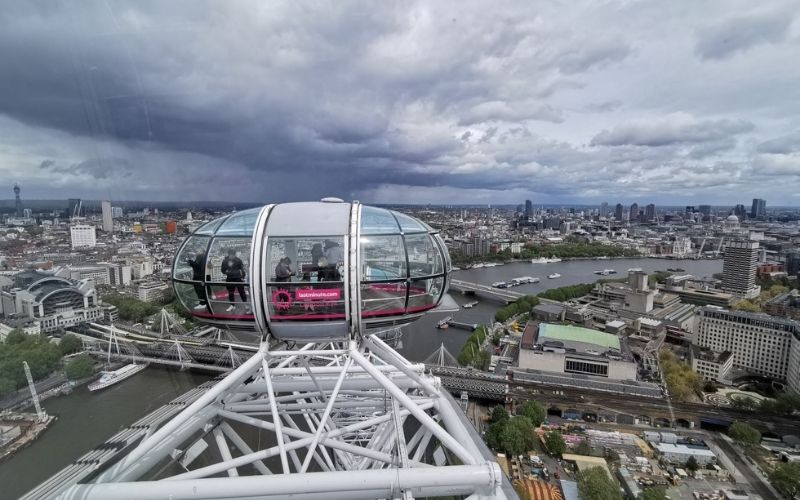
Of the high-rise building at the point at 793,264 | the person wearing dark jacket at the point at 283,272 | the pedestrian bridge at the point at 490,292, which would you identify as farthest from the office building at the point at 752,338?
the high-rise building at the point at 793,264

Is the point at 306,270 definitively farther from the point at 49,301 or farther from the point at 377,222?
the point at 49,301

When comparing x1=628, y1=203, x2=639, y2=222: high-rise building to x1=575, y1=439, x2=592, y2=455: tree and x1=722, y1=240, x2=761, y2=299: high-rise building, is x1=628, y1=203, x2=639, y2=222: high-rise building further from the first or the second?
x1=575, y1=439, x2=592, y2=455: tree

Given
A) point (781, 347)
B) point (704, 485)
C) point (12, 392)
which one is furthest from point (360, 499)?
point (781, 347)

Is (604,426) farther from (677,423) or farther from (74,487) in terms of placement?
(74,487)

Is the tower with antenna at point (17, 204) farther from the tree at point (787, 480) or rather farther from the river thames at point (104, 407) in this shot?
the tree at point (787, 480)

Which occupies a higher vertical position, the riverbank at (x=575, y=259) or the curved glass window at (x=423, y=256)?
the curved glass window at (x=423, y=256)

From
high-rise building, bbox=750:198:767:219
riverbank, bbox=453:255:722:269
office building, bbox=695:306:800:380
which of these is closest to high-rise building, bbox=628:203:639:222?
high-rise building, bbox=750:198:767:219
